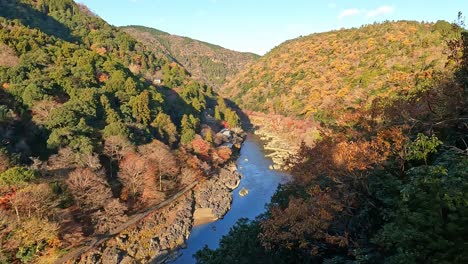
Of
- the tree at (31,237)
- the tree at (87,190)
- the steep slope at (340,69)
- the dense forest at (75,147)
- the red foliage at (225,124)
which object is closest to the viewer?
the tree at (31,237)

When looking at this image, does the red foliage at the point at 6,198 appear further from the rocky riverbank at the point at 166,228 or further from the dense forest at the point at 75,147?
the rocky riverbank at the point at 166,228

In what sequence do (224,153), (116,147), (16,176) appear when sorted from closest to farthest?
(16,176), (116,147), (224,153)

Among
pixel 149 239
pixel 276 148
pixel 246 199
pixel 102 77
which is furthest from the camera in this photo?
pixel 276 148

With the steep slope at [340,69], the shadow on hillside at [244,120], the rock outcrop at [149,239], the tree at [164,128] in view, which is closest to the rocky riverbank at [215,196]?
the rock outcrop at [149,239]

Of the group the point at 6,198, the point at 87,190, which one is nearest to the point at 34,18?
the point at 87,190

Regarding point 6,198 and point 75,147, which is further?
point 75,147

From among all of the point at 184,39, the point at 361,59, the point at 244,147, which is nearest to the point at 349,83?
the point at 361,59

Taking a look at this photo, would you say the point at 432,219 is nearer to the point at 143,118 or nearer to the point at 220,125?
the point at 143,118

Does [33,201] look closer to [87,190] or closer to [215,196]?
[87,190]
